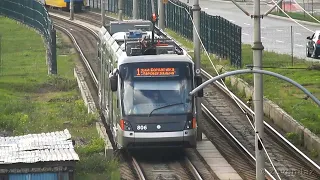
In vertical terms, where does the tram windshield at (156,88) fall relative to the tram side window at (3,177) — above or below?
above

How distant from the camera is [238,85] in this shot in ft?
129

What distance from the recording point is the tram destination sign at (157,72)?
26672 mm

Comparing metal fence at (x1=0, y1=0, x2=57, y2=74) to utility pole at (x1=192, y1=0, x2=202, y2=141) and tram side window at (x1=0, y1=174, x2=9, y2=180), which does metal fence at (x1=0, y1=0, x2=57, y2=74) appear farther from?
tram side window at (x1=0, y1=174, x2=9, y2=180)

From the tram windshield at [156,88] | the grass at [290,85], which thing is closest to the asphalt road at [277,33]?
the grass at [290,85]

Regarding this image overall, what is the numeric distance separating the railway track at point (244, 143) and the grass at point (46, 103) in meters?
3.73

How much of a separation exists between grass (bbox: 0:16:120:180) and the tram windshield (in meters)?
1.73

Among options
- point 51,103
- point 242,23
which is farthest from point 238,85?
point 242,23

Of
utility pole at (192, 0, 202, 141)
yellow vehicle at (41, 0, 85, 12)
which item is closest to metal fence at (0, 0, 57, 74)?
yellow vehicle at (41, 0, 85, 12)

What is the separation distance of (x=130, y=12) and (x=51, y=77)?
32.0 m

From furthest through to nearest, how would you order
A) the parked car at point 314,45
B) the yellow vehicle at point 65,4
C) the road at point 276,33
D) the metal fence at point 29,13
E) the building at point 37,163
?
the yellow vehicle at point 65,4 → the metal fence at point 29,13 → the road at point 276,33 → the parked car at point 314,45 → the building at point 37,163

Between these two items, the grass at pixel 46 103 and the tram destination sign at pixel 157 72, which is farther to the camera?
the tram destination sign at pixel 157 72

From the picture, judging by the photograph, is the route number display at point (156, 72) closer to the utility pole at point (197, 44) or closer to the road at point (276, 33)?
the utility pole at point (197, 44)

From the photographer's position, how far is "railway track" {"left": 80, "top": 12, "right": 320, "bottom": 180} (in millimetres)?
26219

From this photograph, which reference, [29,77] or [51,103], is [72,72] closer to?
[29,77]
